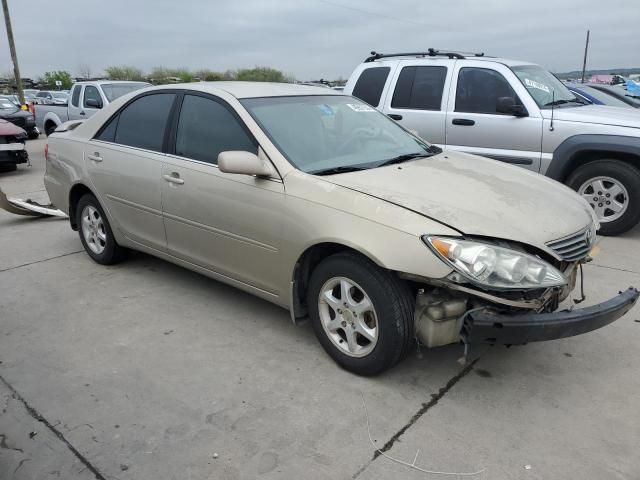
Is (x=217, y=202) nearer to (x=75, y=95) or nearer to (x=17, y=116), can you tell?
(x=75, y=95)

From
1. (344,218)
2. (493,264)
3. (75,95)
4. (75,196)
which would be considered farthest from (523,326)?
(75,95)

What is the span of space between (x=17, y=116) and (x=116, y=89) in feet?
11.2

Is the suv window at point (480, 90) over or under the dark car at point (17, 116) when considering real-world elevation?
over

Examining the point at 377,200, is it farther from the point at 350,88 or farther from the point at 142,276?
the point at 350,88

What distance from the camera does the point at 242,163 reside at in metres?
3.18

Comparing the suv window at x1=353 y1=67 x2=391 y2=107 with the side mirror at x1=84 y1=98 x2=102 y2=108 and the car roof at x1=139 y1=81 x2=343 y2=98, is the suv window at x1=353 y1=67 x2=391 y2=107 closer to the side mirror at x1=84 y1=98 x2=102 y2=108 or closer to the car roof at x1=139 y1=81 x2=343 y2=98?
the car roof at x1=139 y1=81 x2=343 y2=98

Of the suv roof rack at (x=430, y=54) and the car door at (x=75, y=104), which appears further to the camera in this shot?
the car door at (x=75, y=104)

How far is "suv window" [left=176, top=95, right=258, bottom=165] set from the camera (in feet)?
11.8

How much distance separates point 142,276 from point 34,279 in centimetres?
93

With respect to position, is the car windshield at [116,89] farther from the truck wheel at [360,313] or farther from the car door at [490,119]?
the truck wheel at [360,313]

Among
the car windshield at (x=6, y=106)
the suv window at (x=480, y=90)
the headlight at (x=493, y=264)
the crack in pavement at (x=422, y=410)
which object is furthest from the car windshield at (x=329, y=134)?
the car windshield at (x=6, y=106)

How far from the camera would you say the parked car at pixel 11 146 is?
996 cm

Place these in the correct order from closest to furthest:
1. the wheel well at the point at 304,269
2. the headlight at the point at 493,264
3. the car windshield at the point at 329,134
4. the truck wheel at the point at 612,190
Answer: the headlight at the point at 493,264 < the wheel well at the point at 304,269 < the car windshield at the point at 329,134 < the truck wheel at the point at 612,190

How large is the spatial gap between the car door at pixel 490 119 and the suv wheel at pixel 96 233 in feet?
13.0
